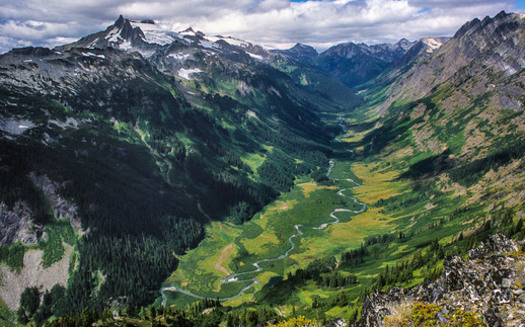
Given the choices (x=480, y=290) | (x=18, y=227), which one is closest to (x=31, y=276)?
(x=18, y=227)

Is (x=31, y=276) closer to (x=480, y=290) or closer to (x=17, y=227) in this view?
(x=17, y=227)

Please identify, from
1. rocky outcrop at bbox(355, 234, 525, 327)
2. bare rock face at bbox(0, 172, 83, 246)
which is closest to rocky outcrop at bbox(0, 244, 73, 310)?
bare rock face at bbox(0, 172, 83, 246)

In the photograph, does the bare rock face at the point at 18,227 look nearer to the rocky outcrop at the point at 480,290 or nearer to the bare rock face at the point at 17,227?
the bare rock face at the point at 17,227

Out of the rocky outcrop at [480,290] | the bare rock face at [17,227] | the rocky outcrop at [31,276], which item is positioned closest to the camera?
the rocky outcrop at [480,290]

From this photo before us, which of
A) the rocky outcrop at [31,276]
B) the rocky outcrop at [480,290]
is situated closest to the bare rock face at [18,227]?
the rocky outcrop at [31,276]

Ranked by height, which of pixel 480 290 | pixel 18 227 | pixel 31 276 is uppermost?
pixel 480 290

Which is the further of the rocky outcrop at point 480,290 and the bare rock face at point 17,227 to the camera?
the bare rock face at point 17,227

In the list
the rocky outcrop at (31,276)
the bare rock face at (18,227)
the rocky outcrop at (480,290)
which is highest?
the rocky outcrop at (480,290)

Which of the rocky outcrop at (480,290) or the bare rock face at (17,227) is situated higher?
the rocky outcrop at (480,290)
